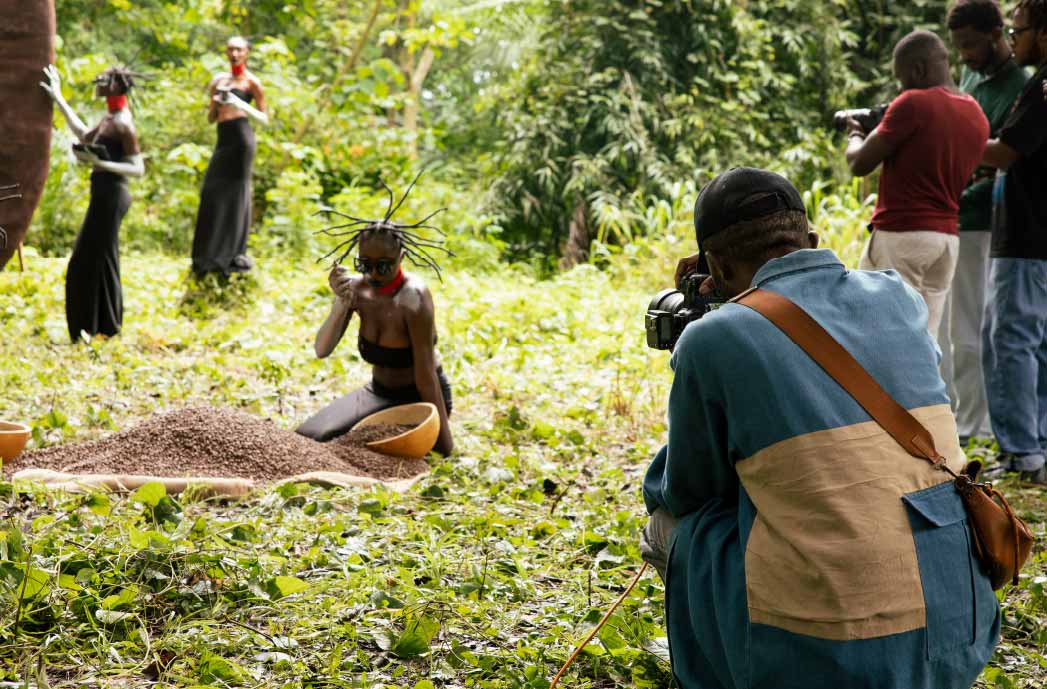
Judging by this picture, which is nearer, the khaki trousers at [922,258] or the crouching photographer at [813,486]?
the crouching photographer at [813,486]

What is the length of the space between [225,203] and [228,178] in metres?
0.23

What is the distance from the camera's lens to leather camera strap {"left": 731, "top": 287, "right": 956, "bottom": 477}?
1.86m

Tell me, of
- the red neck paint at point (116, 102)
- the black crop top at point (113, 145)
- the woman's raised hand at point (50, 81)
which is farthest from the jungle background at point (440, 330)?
the red neck paint at point (116, 102)

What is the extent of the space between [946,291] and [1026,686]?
2.32 metres

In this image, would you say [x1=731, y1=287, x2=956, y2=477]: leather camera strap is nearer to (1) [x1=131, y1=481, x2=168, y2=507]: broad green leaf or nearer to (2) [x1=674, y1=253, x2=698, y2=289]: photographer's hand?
(2) [x1=674, y1=253, x2=698, y2=289]: photographer's hand

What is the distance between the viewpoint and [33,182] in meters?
3.49

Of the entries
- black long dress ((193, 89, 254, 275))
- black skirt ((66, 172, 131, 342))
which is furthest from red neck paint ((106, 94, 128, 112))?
black long dress ((193, 89, 254, 275))

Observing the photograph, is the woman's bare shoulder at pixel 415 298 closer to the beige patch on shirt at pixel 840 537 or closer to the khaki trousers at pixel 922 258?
the khaki trousers at pixel 922 258

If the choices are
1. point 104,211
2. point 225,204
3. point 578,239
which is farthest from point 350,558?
point 578,239

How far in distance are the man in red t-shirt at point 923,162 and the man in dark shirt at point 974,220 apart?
0.93 feet

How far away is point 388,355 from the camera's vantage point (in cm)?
485

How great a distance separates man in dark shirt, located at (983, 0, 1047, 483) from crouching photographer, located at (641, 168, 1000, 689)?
2.79m

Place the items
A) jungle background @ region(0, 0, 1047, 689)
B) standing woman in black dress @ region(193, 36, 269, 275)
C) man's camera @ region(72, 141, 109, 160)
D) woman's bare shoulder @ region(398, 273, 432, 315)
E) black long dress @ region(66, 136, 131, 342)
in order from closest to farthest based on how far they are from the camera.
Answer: jungle background @ region(0, 0, 1047, 689) < woman's bare shoulder @ region(398, 273, 432, 315) < man's camera @ region(72, 141, 109, 160) < black long dress @ region(66, 136, 131, 342) < standing woman in black dress @ region(193, 36, 269, 275)

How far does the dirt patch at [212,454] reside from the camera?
13.6ft
